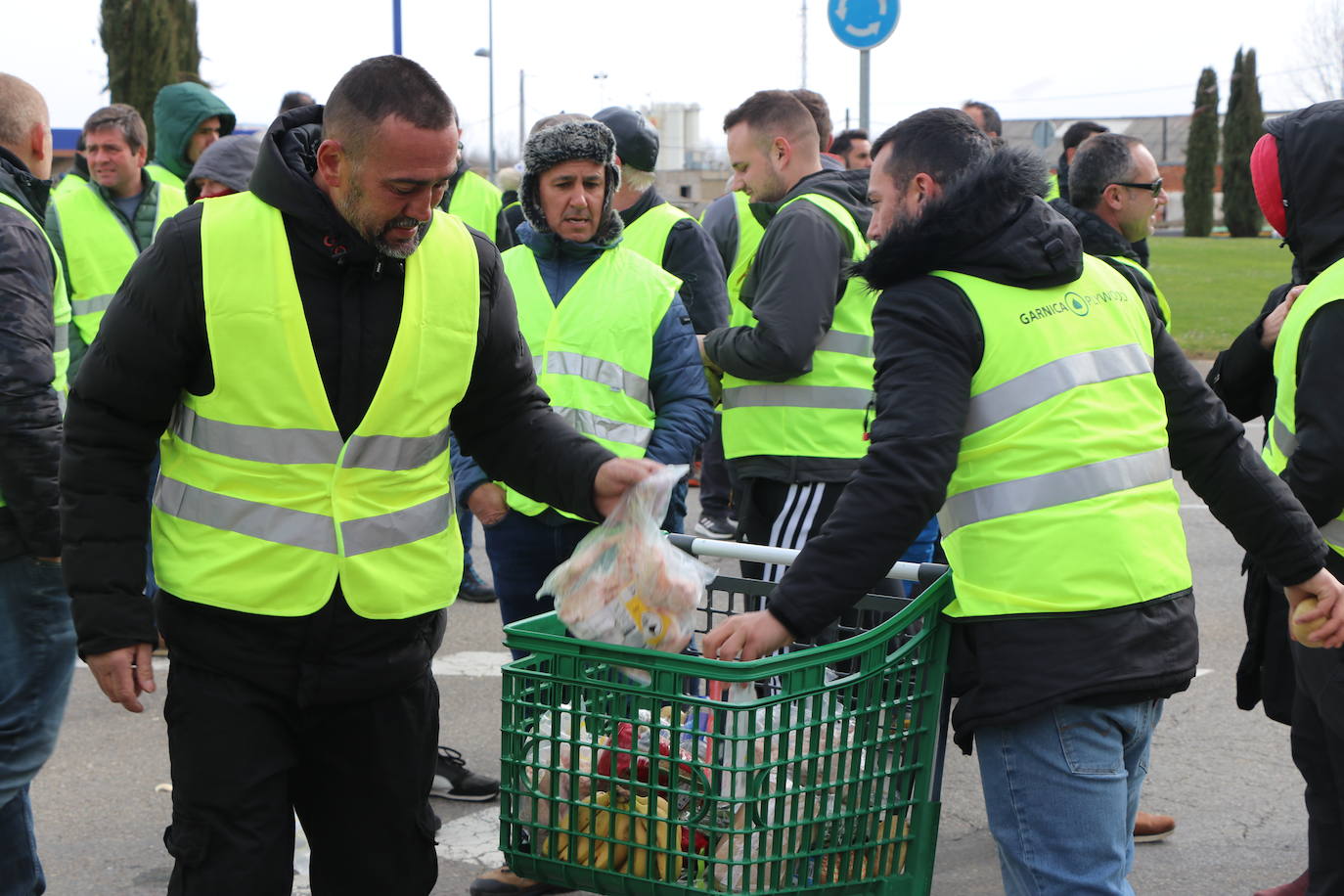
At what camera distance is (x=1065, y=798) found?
262 centimetres

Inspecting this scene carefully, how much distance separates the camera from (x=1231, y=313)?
22484mm

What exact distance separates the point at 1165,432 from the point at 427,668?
159 cm

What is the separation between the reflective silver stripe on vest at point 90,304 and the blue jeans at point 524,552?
113 inches

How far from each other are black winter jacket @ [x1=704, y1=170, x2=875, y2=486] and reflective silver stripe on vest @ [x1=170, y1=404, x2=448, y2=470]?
81.2 inches

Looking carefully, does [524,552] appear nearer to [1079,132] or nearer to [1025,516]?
[1025,516]

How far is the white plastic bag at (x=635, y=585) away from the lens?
2.76 meters

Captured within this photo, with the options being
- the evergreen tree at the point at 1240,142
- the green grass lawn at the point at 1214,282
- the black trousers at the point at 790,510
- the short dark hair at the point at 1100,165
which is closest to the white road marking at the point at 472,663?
the black trousers at the point at 790,510

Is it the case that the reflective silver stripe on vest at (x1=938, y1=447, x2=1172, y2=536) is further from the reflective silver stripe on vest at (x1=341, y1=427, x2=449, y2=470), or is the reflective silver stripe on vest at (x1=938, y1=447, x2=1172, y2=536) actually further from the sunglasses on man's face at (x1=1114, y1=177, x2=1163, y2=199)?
the sunglasses on man's face at (x1=1114, y1=177, x2=1163, y2=199)

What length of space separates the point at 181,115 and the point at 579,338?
12.9 ft

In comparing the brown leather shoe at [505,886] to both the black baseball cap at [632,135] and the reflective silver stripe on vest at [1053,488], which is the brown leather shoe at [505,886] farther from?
the black baseball cap at [632,135]

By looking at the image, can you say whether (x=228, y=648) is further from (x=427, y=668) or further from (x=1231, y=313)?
(x=1231, y=313)

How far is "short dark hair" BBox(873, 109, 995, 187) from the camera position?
285cm

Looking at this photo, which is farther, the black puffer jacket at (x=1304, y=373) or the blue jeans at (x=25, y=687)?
the blue jeans at (x=25, y=687)

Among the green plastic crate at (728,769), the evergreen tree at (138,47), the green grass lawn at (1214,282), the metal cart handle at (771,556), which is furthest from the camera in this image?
the evergreen tree at (138,47)
